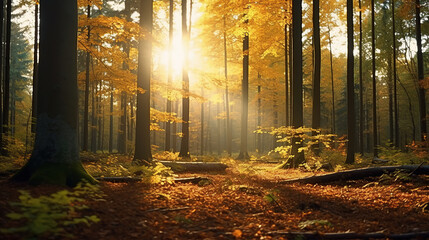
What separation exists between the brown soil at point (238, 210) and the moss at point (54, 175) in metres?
0.28

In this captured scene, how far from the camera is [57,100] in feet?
20.1

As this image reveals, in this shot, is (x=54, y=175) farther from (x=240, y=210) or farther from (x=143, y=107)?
(x=143, y=107)

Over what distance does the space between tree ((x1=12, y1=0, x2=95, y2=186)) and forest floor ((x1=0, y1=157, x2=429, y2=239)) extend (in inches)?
25.2

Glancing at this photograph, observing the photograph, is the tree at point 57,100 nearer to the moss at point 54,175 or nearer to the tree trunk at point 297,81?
the moss at point 54,175

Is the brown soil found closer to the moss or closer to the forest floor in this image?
the forest floor

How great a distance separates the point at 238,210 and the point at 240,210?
0.14ft

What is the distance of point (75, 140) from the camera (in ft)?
20.8

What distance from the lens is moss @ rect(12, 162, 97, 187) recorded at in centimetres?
554

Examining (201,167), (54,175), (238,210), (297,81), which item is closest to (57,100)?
(54,175)

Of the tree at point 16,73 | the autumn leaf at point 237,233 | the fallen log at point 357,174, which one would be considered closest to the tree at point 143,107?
the fallen log at point 357,174

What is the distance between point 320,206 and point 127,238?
434 centimetres

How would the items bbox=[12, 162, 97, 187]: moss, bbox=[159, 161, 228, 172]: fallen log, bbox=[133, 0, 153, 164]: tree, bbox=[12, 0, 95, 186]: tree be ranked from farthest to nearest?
bbox=[159, 161, 228, 172]: fallen log → bbox=[133, 0, 153, 164]: tree → bbox=[12, 0, 95, 186]: tree → bbox=[12, 162, 97, 187]: moss

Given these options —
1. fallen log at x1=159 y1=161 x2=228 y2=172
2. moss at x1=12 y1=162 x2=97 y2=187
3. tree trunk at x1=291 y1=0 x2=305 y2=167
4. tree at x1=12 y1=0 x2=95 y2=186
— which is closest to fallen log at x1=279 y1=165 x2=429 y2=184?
tree trunk at x1=291 y1=0 x2=305 y2=167

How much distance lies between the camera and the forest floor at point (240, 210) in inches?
169
